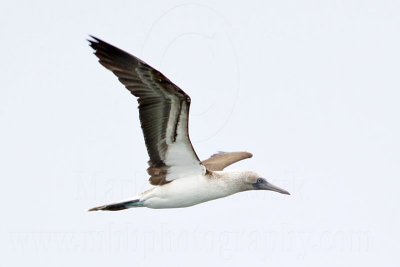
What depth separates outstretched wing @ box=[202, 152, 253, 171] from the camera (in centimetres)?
2222

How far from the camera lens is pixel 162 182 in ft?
63.4

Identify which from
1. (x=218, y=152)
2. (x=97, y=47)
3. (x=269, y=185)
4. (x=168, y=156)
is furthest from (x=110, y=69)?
(x=218, y=152)

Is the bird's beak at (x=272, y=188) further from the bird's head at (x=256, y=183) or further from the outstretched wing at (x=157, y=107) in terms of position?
the outstretched wing at (x=157, y=107)

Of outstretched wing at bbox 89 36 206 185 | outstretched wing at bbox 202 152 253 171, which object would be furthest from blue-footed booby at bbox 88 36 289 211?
outstretched wing at bbox 202 152 253 171

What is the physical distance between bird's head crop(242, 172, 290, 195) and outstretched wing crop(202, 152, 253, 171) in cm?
211

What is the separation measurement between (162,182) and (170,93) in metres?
2.39

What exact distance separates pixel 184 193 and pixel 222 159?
382cm

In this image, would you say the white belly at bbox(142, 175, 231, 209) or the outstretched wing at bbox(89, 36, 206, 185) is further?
the white belly at bbox(142, 175, 231, 209)

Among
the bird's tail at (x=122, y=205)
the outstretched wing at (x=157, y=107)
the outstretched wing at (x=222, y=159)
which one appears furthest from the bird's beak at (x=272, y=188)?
the bird's tail at (x=122, y=205)

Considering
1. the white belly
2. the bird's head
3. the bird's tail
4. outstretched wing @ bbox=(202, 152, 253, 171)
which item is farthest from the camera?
outstretched wing @ bbox=(202, 152, 253, 171)

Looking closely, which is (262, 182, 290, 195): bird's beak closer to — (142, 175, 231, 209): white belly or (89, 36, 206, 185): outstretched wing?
(142, 175, 231, 209): white belly

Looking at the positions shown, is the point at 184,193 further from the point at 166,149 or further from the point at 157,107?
the point at 157,107

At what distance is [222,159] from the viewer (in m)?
22.8

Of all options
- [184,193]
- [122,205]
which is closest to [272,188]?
[184,193]
